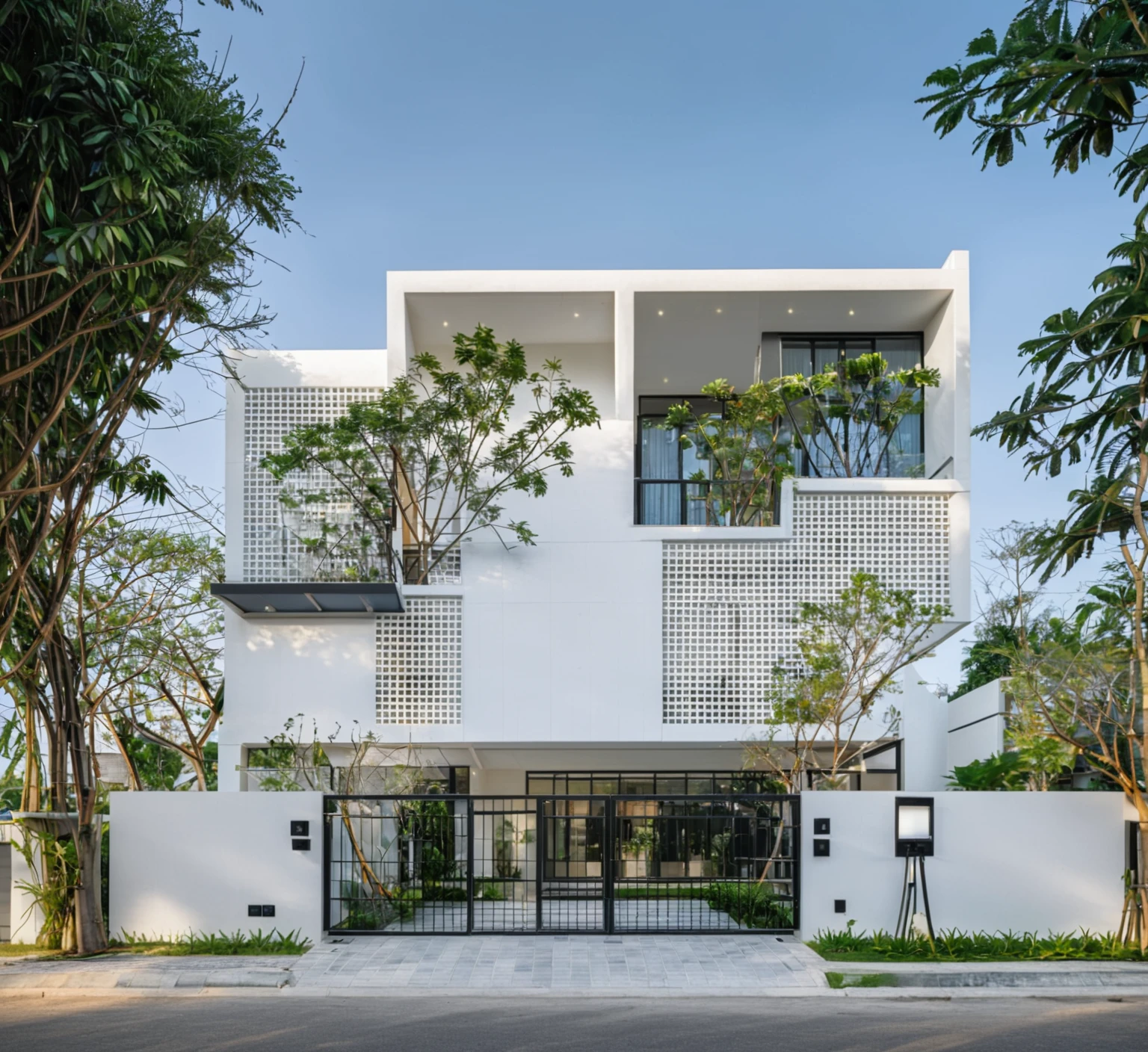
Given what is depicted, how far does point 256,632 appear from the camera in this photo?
1908 cm

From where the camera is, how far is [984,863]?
1355 cm

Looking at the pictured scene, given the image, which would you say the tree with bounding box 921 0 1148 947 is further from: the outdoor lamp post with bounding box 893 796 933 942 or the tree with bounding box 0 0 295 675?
the tree with bounding box 0 0 295 675

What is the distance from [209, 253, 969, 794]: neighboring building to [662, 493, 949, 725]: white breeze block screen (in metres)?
0.03

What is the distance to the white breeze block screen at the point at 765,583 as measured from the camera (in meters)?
18.9

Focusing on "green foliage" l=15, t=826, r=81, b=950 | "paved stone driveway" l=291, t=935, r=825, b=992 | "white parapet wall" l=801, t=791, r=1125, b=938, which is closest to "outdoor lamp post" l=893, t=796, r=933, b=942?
"white parapet wall" l=801, t=791, r=1125, b=938

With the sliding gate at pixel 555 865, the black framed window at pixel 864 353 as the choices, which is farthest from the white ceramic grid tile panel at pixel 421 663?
the black framed window at pixel 864 353

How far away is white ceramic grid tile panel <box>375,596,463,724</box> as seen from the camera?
18.9m

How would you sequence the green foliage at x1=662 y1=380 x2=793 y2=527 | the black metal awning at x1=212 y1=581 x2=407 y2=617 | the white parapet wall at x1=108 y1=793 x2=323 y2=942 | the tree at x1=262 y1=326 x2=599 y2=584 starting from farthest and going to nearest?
the green foliage at x1=662 y1=380 x2=793 y2=527, the tree at x1=262 y1=326 x2=599 y2=584, the black metal awning at x1=212 y1=581 x2=407 y2=617, the white parapet wall at x1=108 y1=793 x2=323 y2=942

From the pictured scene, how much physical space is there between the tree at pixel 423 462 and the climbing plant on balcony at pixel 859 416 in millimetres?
4323

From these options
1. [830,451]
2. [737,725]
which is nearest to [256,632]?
[737,725]

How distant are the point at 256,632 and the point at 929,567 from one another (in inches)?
450

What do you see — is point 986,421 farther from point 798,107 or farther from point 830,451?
point 798,107

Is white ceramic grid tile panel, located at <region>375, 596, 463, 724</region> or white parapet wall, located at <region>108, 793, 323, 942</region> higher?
white ceramic grid tile panel, located at <region>375, 596, 463, 724</region>

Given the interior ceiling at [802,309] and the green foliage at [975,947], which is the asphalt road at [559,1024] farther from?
the interior ceiling at [802,309]
